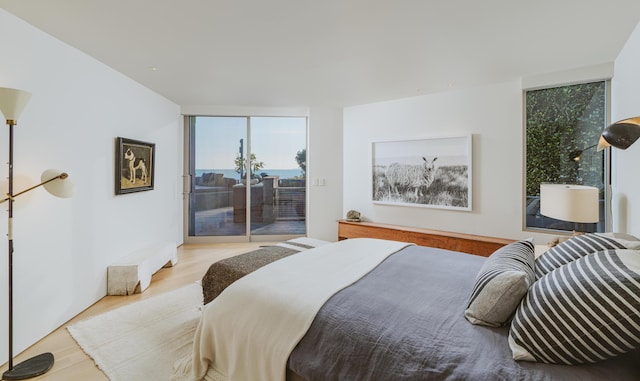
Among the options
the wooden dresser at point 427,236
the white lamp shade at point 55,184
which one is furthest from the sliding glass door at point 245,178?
the white lamp shade at point 55,184

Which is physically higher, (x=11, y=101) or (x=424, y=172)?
(x=11, y=101)

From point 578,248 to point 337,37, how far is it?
7.25 ft

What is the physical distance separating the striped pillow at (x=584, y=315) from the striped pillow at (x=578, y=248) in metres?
0.42

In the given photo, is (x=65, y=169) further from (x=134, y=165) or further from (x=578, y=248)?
(x=578, y=248)

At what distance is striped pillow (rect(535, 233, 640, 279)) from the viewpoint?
5.13 ft

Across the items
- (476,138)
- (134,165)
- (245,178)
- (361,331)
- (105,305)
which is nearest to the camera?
(361,331)

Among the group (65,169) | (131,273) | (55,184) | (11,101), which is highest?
(11,101)

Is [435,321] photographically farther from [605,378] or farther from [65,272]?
[65,272]

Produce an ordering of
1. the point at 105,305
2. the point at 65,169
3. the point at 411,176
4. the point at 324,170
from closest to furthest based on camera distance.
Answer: the point at 65,169 < the point at 105,305 < the point at 411,176 < the point at 324,170

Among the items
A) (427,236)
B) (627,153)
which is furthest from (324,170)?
(627,153)

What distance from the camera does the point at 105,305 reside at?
3002 millimetres

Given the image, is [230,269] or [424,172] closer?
[230,269]

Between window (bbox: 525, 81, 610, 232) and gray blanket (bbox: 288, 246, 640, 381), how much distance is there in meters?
2.54

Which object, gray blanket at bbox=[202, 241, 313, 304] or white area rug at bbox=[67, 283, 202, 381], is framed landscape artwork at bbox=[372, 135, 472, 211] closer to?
gray blanket at bbox=[202, 241, 313, 304]
